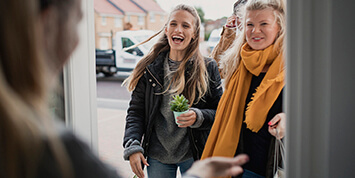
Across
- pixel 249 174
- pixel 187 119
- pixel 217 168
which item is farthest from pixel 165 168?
pixel 217 168

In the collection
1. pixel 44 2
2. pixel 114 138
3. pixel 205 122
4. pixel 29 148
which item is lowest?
pixel 114 138

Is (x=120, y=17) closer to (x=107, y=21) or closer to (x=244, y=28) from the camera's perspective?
(x=107, y=21)

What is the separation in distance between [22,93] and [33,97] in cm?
2

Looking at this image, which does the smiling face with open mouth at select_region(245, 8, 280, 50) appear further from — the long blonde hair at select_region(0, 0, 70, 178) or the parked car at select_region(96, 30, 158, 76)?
the parked car at select_region(96, 30, 158, 76)

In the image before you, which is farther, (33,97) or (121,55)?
(121,55)

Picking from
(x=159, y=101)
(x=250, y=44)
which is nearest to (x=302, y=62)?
(x=250, y=44)

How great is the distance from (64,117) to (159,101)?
1.65 ft

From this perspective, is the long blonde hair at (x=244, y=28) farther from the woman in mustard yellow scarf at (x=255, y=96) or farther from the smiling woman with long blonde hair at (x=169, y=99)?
the smiling woman with long blonde hair at (x=169, y=99)

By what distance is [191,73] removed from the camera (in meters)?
Answer: 1.74

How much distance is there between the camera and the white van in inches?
336

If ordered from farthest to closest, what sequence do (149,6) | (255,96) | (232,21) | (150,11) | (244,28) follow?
(150,11), (149,6), (232,21), (244,28), (255,96)

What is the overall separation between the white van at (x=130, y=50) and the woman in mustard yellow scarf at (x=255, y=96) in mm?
6390

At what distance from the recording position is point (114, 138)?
15.9 feet

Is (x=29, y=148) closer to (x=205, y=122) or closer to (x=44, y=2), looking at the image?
(x=44, y=2)
